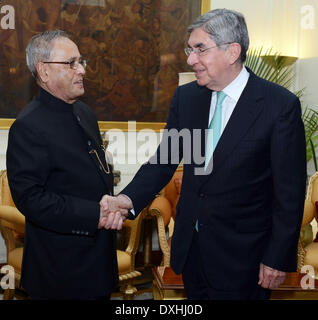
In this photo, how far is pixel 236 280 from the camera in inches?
76.8

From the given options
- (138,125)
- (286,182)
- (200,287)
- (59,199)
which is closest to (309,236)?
(138,125)

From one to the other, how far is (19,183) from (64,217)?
0.79ft

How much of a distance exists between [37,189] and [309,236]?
9.90ft

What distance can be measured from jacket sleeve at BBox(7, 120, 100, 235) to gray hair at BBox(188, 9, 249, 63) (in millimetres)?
864

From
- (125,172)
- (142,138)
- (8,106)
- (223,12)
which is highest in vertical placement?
(223,12)

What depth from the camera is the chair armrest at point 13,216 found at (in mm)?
3391

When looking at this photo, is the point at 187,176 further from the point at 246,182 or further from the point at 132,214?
the point at 132,214

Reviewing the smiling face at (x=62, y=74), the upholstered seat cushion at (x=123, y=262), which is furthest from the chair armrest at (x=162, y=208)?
the smiling face at (x=62, y=74)

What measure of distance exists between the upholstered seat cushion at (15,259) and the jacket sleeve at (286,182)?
2.30 meters

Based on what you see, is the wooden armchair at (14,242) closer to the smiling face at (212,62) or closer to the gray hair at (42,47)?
the gray hair at (42,47)

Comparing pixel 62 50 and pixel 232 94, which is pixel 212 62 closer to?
pixel 232 94

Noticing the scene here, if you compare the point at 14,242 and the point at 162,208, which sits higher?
the point at 162,208

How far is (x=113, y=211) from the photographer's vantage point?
2.09 meters

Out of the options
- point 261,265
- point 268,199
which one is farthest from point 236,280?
point 268,199
